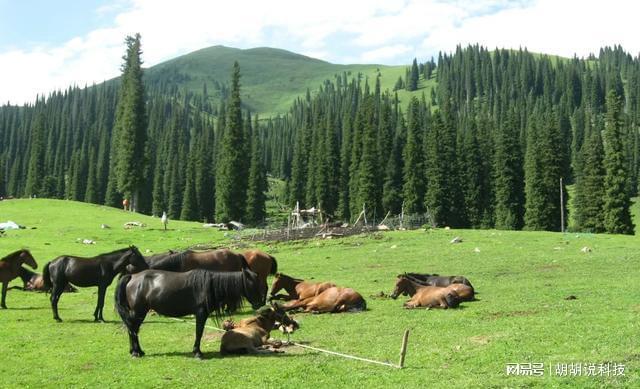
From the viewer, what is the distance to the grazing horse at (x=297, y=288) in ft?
65.1

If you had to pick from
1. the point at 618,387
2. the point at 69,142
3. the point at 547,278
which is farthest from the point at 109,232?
the point at 69,142

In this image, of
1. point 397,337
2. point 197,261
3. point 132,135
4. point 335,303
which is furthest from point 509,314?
point 132,135

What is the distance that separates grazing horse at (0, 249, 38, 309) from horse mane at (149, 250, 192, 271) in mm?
6654

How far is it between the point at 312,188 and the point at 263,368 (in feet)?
301

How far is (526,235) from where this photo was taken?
4275 centimetres

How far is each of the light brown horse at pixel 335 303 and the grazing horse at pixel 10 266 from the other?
1095 cm

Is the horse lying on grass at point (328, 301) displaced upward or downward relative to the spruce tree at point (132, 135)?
downward

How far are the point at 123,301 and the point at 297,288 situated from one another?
799 cm

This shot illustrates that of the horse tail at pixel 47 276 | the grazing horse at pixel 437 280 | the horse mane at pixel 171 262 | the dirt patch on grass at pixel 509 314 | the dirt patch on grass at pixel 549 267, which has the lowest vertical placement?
the dirt patch on grass at pixel 549 267

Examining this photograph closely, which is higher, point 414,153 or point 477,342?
point 414,153

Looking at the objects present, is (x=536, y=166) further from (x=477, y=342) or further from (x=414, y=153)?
(x=477, y=342)

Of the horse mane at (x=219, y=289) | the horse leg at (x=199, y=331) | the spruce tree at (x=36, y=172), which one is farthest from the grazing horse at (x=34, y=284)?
the spruce tree at (x=36, y=172)

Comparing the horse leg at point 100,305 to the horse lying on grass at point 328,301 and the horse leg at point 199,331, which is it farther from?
the horse leg at point 199,331

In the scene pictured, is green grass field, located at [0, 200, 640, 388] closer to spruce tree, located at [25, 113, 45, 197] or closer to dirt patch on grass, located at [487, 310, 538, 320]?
dirt patch on grass, located at [487, 310, 538, 320]
